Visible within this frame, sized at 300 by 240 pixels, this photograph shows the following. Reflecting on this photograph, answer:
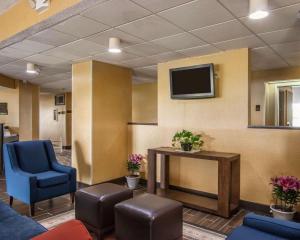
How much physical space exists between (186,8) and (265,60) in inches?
102

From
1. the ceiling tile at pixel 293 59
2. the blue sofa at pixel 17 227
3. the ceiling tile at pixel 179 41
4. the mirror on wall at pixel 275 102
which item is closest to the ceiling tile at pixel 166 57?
the ceiling tile at pixel 179 41

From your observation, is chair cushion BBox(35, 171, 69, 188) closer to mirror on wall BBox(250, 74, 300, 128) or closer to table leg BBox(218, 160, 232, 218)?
table leg BBox(218, 160, 232, 218)

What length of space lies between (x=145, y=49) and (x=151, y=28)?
85 cm

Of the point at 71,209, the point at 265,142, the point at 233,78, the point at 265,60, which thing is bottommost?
the point at 71,209

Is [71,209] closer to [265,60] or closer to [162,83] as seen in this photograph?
[162,83]

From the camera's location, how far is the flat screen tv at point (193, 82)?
3.77 metres

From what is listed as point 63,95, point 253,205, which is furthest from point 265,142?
point 63,95

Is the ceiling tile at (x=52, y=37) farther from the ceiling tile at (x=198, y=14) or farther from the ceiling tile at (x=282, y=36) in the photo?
the ceiling tile at (x=282, y=36)

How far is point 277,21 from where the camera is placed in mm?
2596

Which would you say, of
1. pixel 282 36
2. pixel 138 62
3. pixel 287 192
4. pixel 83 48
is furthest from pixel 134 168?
pixel 282 36

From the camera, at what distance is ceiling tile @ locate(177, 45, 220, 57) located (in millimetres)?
3576

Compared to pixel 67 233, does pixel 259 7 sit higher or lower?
higher

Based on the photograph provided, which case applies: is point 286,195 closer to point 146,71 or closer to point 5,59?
point 146,71

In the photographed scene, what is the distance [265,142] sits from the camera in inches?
132
